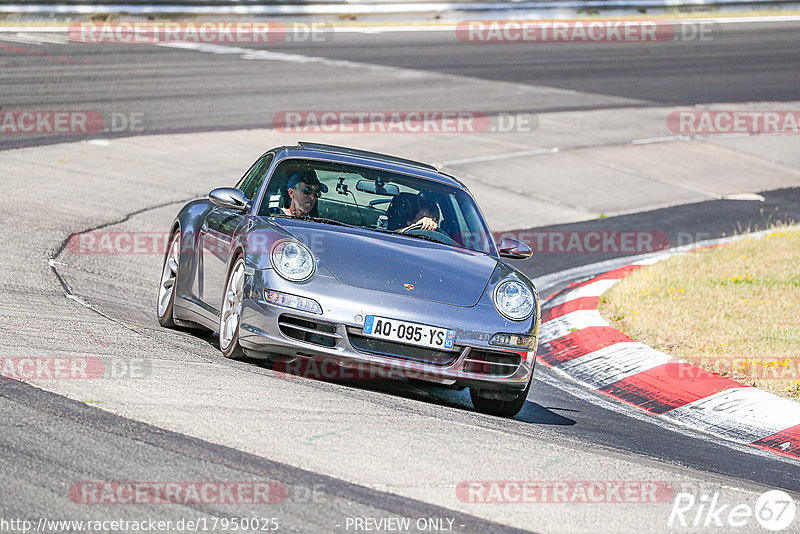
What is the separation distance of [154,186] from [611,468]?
30.1 ft

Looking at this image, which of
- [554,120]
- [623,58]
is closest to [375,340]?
[554,120]

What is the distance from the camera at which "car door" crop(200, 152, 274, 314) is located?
7.09m

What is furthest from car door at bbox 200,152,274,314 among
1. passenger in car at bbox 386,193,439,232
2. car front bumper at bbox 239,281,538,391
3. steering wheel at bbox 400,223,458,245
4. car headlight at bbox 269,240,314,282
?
steering wheel at bbox 400,223,458,245

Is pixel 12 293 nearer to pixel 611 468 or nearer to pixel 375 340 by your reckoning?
pixel 375 340

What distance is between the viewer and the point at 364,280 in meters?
6.34

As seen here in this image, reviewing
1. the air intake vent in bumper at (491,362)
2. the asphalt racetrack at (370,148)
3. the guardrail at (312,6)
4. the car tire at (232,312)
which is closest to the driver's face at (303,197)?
the car tire at (232,312)

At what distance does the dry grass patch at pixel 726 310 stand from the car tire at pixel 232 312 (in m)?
3.39

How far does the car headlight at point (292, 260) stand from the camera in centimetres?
632

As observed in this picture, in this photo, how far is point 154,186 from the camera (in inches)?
524

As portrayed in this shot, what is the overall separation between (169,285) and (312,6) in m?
20.8

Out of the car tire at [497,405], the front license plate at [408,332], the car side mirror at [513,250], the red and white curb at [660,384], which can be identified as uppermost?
the car side mirror at [513,250]

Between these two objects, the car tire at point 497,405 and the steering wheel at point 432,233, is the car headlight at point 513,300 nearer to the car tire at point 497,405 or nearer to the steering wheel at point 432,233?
the car tire at point 497,405

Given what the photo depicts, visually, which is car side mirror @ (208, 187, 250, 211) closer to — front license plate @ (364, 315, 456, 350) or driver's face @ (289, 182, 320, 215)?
driver's face @ (289, 182, 320, 215)

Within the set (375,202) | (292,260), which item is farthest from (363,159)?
(292,260)
